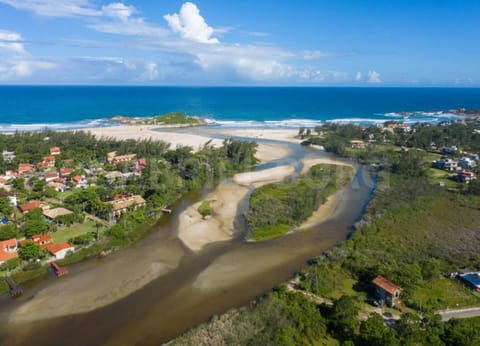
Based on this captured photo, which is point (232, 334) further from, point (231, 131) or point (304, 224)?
point (231, 131)

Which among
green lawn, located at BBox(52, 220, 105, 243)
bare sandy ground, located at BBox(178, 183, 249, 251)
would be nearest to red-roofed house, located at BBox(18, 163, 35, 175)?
green lawn, located at BBox(52, 220, 105, 243)

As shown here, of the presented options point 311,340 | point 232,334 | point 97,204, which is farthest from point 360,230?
point 97,204

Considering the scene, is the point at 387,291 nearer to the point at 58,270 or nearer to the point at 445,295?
the point at 445,295

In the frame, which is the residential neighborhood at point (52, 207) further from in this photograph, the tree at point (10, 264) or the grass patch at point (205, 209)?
the grass patch at point (205, 209)

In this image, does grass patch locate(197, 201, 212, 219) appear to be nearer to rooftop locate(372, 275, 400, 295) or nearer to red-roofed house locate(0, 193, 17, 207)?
rooftop locate(372, 275, 400, 295)

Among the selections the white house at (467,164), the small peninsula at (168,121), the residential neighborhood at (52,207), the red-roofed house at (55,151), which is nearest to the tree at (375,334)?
the residential neighborhood at (52,207)

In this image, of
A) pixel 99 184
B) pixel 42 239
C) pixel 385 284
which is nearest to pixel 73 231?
pixel 42 239
